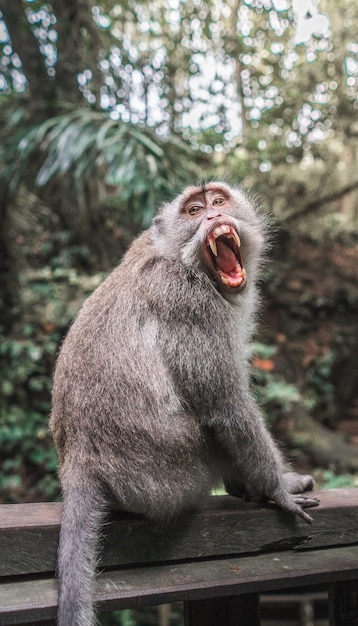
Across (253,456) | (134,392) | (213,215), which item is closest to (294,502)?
(253,456)

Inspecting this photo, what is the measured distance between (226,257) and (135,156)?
247 centimetres

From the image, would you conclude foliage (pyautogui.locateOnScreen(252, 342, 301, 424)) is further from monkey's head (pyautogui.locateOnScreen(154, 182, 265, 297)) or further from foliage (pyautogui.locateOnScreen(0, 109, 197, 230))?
monkey's head (pyautogui.locateOnScreen(154, 182, 265, 297))

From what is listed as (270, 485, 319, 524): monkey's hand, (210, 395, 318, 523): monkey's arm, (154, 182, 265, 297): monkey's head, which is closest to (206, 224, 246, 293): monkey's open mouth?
(154, 182, 265, 297): monkey's head

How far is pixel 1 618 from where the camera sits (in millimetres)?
1115

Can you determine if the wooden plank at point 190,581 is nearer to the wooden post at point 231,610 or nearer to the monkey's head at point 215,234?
the wooden post at point 231,610

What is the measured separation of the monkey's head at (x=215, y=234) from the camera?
192cm

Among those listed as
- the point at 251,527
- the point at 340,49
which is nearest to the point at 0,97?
the point at 340,49

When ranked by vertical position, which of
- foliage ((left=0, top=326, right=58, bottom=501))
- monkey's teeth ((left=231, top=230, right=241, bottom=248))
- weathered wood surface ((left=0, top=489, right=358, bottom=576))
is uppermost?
monkey's teeth ((left=231, top=230, right=241, bottom=248))

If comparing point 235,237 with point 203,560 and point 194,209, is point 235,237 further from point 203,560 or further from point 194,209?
point 203,560

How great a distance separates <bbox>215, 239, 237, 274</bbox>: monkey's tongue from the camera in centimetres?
194

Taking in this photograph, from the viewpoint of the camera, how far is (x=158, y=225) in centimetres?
214

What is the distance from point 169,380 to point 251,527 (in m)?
0.47

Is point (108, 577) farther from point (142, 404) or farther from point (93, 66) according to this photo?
point (93, 66)

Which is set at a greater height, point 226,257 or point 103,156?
point 103,156
